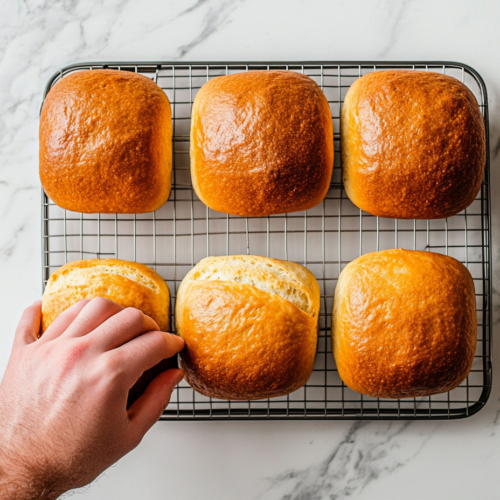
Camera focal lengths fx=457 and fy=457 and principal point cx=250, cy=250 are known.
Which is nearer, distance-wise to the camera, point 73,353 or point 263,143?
point 73,353

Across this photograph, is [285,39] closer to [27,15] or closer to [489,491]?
[27,15]

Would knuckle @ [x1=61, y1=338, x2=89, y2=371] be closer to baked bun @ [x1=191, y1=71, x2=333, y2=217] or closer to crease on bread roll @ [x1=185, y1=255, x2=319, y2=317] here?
crease on bread roll @ [x1=185, y1=255, x2=319, y2=317]

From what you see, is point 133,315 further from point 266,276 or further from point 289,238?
point 289,238

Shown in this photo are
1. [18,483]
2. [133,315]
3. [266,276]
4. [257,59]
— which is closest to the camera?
[18,483]

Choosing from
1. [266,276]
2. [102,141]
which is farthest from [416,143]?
[102,141]

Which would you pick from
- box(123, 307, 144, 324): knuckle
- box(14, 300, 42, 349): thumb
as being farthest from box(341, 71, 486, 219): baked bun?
box(14, 300, 42, 349): thumb

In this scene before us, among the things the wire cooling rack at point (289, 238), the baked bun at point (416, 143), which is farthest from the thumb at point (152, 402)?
the baked bun at point (416, 143)

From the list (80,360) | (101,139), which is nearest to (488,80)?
(101,139)

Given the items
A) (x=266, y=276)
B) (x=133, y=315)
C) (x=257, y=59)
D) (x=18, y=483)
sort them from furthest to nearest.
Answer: (x=257, y=59)
(x=266, y=276)
(x=133, y=315)
(x=18, y=483)

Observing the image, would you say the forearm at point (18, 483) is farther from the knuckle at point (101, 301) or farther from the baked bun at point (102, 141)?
the baked bun at point (102, 141)

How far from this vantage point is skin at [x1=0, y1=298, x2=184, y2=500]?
99cm

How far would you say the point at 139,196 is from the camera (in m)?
1.24

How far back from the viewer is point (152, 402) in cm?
112

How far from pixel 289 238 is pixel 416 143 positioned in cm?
45
